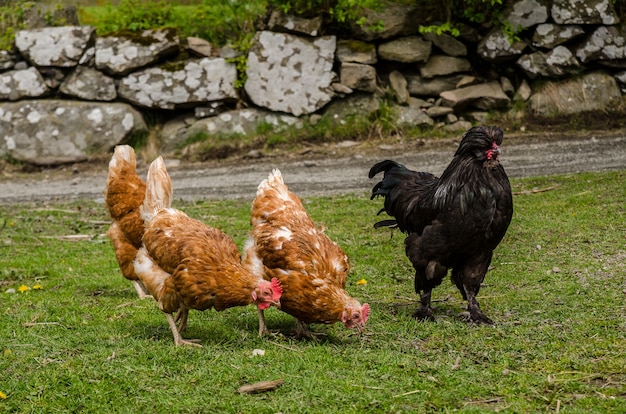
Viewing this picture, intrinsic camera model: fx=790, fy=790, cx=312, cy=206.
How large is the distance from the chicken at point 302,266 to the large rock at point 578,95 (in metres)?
10.2

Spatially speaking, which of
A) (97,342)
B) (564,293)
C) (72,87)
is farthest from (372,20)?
(97,342)

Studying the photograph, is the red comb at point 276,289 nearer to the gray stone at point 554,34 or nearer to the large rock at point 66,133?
the large rock at point 66,133

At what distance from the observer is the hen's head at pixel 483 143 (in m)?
6.64

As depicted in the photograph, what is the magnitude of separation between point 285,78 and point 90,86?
416cm

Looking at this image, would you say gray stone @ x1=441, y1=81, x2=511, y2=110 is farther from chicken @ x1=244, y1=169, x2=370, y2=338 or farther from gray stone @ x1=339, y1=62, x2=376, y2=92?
chicken @ x1=244, y1=169, x2=370, y2=338

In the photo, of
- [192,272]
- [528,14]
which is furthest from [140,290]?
[528,14]

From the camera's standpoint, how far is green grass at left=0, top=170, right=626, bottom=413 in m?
5.30

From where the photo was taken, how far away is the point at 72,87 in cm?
1677

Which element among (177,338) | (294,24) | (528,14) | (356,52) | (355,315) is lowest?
(177,338)

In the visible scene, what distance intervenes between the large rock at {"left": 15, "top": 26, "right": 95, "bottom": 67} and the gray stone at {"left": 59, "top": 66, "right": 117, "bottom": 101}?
293mm

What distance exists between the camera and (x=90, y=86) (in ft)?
54.9

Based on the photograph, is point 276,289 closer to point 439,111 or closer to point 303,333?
point 303,333

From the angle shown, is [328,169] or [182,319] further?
[328,169]

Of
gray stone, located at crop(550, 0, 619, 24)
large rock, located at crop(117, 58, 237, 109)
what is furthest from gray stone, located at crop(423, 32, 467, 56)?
large rock, located at crop(117, 58, 237, 109)
